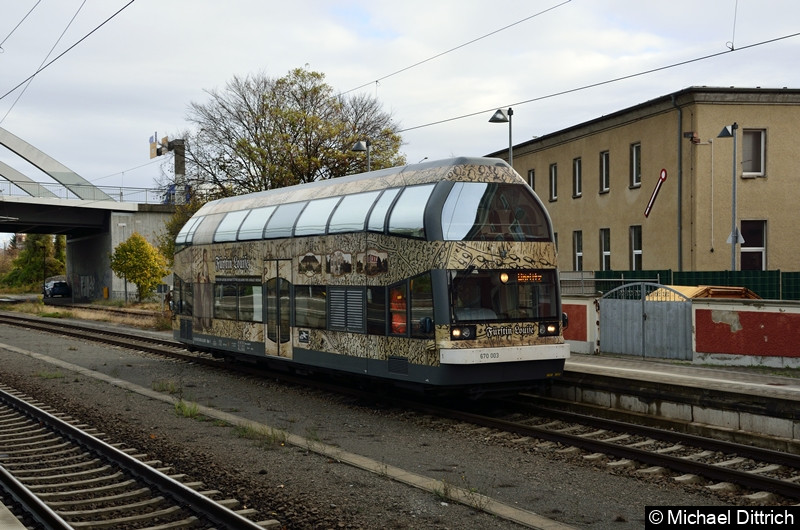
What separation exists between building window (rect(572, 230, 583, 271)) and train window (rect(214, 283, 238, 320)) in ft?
71.0

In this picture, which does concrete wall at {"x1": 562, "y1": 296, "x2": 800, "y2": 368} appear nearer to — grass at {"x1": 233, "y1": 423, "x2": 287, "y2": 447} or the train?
the train

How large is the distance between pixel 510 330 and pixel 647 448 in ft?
8.82

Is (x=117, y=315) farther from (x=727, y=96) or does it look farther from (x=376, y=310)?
(x=376, y=310)

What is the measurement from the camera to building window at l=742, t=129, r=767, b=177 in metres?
29.8

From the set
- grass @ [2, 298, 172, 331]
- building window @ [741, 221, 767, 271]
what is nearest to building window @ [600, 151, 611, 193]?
building window @ [741, 221, 767, 271]

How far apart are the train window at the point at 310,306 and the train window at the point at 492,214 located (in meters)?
3.41

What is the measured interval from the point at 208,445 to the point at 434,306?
11.8 ft

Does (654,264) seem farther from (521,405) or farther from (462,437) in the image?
(462,437)

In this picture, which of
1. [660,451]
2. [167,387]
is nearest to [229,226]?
[167,387]

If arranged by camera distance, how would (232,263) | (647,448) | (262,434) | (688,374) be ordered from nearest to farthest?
(647,448) < (262,434) < (688,374) < (232,263)

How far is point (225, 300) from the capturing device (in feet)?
→ 61.4

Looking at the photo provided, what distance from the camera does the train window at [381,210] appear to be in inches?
535

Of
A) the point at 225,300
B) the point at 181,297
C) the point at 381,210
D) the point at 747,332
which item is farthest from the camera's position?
the point at 181,297

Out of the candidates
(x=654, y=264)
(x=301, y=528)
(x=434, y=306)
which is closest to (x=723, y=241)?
(x=654, y=264)
